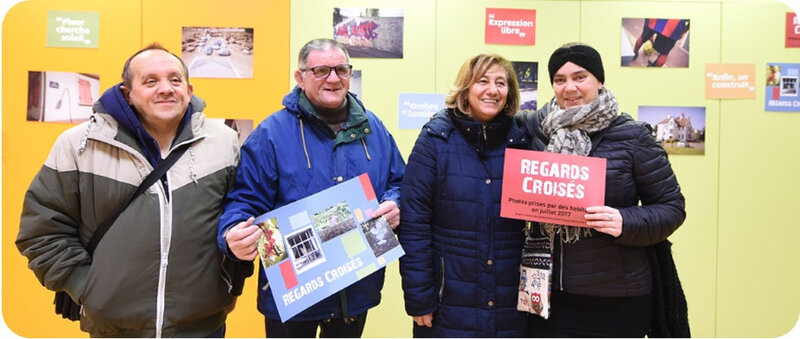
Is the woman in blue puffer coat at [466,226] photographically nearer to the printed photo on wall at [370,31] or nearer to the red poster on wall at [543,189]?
the red poster on wall at [543,189]

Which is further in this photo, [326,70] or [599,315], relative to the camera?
[326,70]

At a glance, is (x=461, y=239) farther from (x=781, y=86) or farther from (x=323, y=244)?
(x=781, y=86)

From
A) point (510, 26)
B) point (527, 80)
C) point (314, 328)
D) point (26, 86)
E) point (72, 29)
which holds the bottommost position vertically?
point (314, 328)

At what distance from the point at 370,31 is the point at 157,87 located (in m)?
1.87

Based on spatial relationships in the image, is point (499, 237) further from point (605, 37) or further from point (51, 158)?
point (605, 37)

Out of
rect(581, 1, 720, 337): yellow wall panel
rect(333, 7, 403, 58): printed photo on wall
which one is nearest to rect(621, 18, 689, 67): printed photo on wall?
rect(581, 1, 720, 337): yellow wall panel

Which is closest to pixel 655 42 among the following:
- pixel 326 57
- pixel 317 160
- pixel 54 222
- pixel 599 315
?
pixel 599 315

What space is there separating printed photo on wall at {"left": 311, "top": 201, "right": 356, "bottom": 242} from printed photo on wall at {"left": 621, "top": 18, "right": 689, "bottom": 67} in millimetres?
2590

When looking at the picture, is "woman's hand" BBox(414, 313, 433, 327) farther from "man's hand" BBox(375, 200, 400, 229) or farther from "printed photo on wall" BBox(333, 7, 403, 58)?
"printed photo on wall" BBox(333, 7, 403, 58)

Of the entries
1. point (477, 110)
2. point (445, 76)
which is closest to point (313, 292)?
point (477, 110)

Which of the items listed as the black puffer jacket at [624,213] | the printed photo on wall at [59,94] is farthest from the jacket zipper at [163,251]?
the printed photo on wall at [59,94]

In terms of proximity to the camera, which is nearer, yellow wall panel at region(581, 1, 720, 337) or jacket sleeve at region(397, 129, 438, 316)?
jacket sleeve at region(397, 129, 438, 316)

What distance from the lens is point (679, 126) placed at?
3432 mm

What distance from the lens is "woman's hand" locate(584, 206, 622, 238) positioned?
1707mm
